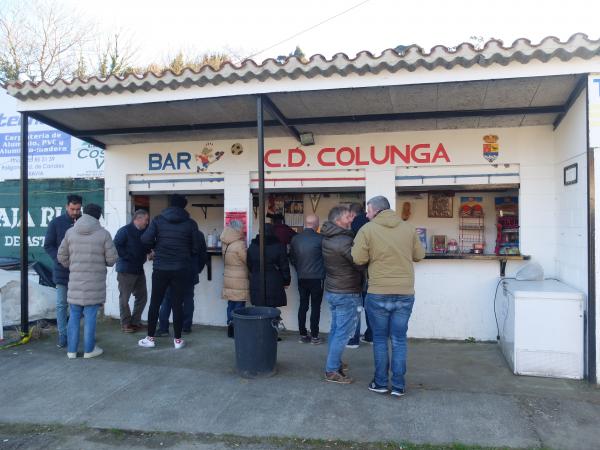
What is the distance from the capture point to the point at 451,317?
6246 millimetres

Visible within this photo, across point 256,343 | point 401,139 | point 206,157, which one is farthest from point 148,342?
point 401,139

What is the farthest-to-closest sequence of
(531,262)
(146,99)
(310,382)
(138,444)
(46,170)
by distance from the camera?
(46,170), (531,262), (146,99), (310,382), (138,444)

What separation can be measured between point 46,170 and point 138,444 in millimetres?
6506

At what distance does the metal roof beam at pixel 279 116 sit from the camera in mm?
5316

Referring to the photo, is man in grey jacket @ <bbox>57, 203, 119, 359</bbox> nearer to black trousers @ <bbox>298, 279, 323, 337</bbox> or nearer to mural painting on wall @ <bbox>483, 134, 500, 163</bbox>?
black trousers @ <bbox>298, 279, 323, 337</bbox>

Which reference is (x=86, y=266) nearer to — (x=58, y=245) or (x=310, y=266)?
(x=58, y=245)

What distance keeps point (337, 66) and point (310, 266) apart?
7.67 ft

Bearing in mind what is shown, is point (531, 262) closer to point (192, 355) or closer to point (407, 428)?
point (407, 428)

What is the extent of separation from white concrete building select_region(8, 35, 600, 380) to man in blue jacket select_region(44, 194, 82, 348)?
3.97 feet

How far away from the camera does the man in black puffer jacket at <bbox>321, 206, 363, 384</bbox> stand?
182 inches

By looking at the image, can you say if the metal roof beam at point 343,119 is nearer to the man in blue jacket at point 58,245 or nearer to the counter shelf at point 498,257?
the man in blue jacket at point 58,245

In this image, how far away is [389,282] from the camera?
4.18 meters

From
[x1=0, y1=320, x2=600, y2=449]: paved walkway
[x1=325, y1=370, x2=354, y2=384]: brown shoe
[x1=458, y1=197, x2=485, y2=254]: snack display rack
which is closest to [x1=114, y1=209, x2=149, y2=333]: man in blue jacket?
[x1=0, y1=320, x2=600, y2=449]: paved walkway

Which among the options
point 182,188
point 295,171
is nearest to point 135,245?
point 182,188
